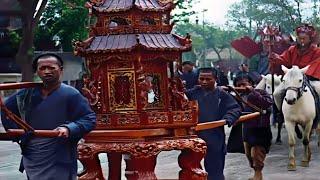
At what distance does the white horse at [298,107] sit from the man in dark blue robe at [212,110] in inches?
155

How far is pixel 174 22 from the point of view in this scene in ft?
18.9

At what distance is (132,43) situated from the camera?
17.2 ft

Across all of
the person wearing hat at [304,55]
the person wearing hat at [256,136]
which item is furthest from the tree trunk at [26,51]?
the person wearing hat at [256,136]

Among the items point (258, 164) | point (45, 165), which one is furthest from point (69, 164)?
point (258, 164)

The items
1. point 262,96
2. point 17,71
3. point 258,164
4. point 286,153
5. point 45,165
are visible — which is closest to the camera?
point 45,165

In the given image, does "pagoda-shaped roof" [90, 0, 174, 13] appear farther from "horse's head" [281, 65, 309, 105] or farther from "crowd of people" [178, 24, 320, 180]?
"horse's head" [281, 65, 309, 105]

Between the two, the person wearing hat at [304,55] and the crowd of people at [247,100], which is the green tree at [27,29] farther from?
Answer: the person wearing hat at [304,55]

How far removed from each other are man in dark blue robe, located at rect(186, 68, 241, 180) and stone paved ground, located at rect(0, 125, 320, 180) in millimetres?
1831

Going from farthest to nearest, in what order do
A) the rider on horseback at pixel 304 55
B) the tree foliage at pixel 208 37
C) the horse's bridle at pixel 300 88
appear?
the tree foliage at pixel 208 37 < the rider on horseback at pixel 304 55 < the horse's bridle at pixel 300 88

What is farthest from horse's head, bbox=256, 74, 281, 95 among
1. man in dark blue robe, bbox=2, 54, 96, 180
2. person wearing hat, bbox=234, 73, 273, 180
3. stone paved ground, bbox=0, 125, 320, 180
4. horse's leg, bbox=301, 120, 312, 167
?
man in dark blue robe, bbox=2, 54, 96, 180

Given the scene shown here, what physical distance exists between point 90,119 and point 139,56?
0.89 metres

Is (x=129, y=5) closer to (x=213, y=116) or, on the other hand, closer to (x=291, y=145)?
(x=213, y=116)

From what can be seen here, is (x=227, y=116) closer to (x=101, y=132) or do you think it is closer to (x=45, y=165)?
(x=101, y=132)

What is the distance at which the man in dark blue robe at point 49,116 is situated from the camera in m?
4.50
